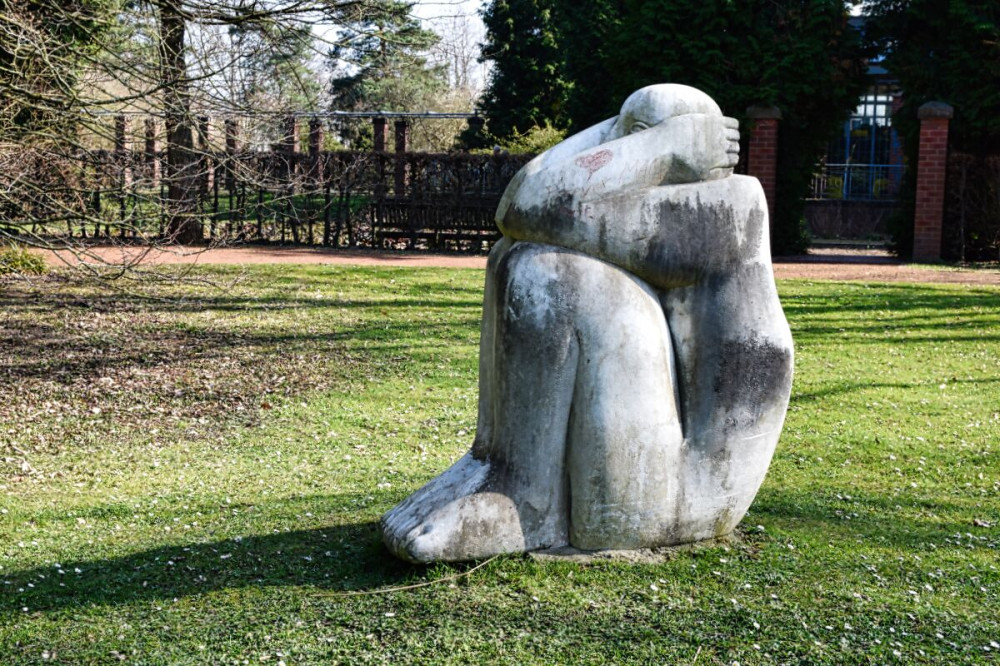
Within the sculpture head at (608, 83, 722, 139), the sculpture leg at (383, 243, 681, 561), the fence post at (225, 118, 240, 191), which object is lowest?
the sculpture leg at (383, 243, 681, 561)

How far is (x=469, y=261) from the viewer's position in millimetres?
20484

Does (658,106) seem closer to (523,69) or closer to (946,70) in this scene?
(946,70)

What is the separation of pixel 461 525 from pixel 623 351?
1.08 metres

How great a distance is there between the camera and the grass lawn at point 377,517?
450 cm

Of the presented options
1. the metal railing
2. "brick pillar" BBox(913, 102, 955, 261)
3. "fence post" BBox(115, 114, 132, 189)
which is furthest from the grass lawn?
the metal railing

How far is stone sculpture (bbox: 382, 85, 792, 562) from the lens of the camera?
4.91 m

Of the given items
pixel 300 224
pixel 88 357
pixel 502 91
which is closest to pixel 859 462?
pixel 88 357

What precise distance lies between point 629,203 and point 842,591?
2.05 meters

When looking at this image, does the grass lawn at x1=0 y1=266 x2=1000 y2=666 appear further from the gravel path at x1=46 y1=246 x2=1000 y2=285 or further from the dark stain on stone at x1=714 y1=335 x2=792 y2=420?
the gravel path at x1=46 y1=246 x2=1000 y2=285

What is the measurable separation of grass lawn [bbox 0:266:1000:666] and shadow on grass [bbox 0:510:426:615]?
16mm

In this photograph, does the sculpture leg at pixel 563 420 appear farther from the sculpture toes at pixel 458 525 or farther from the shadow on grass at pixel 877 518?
the shadow on grass at pixel 877 518

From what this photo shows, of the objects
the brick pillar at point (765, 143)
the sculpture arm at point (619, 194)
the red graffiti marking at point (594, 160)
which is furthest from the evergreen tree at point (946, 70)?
the red graffiti marking at point (594, 160)

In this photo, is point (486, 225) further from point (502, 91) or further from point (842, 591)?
point (842, 591)

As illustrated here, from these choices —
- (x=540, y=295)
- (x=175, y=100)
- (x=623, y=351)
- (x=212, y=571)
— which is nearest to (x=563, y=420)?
(x=623, y=351)
